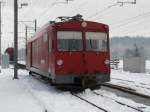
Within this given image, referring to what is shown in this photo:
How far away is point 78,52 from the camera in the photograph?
659 inches

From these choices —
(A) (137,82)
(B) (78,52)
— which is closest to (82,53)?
(B) (78,52)

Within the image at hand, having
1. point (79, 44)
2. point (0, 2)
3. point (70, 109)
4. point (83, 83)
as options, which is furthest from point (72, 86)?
point (0, 2)

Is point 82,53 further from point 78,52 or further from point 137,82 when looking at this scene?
point 137,82

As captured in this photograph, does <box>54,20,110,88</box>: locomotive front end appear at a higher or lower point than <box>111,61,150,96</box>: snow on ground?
higher

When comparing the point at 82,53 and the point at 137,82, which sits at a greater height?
the point at 82,53

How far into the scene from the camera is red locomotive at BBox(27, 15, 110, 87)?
1647 centimetres

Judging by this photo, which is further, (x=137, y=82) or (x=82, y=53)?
(x=137, y=82)

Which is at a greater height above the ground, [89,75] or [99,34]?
[99,34]

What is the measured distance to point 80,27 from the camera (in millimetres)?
16922

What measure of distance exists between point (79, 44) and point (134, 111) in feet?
19.3

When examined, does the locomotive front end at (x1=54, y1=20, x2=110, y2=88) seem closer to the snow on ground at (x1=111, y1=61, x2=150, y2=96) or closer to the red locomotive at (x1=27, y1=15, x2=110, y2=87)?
the red locomotive at (x1=27, y1=15, x2=110, y2=87)

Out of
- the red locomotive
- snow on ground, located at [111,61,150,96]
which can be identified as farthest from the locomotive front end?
snow on ground, located at [111,61,150,96]

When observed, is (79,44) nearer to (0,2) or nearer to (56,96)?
(56,96)

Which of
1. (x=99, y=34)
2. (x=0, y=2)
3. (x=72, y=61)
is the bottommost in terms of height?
(x=72, y=61)
